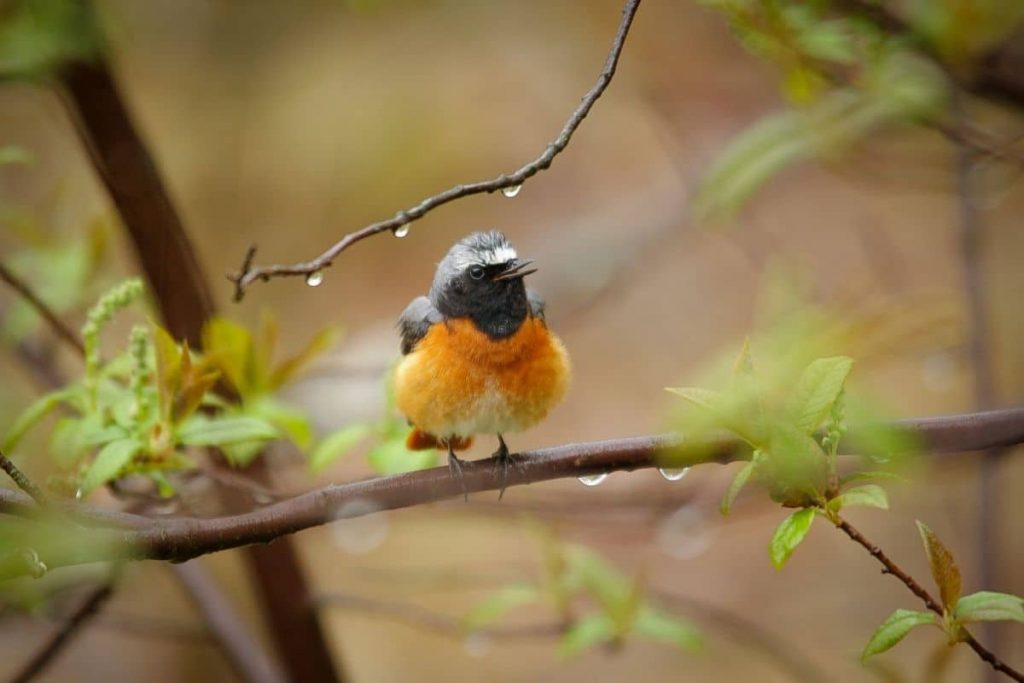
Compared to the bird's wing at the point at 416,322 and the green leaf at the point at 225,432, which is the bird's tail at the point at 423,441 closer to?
the bird's wing at the point at 416,322

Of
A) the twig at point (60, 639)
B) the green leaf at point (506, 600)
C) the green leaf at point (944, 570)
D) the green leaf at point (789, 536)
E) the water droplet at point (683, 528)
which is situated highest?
the twig at point (60, 639)

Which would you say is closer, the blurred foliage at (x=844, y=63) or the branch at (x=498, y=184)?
the branch at (x=498, y=184)

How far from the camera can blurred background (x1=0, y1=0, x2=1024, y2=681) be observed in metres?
4.93

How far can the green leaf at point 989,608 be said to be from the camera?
4.97 feet

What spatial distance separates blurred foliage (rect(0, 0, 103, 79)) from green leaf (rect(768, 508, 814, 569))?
213 cm

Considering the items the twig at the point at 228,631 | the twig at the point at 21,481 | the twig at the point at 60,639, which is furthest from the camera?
the twig at the point at 228,631

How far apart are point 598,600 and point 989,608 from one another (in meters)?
1.41

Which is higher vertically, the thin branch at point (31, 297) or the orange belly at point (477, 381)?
the thin branch at point (31, 297)

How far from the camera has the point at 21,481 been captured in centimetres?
146

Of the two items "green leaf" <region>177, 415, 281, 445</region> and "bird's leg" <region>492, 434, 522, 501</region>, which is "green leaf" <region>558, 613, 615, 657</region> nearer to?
"bird's leg" <region>492, 434, 522, 501</region>

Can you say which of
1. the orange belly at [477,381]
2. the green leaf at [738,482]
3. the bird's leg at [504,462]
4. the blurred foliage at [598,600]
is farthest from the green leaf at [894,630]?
the orange belly at [477,381]

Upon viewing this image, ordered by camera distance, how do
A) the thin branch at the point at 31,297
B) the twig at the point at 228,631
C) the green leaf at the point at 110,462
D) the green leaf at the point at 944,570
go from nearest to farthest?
the green leaf at the point at 944,570
the green leaf at the point at 110,462
the thin branch at the point at 31,297
the twig at the point at 228,631

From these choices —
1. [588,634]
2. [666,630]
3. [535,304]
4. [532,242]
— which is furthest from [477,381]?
[532,242]

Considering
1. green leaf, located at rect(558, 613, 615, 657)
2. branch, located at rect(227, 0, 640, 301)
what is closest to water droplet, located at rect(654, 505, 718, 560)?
green leaf, located at rect(558, 613, 615, 657)
